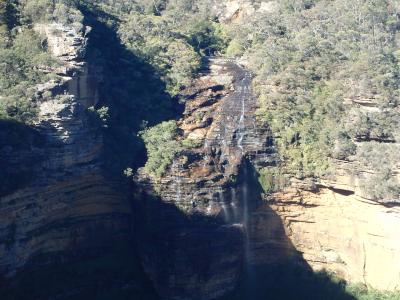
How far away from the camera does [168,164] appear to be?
2533cm

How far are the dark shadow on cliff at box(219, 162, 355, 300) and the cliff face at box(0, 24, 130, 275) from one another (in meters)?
6.23

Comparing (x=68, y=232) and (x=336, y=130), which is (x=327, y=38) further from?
(x=68, y=232)

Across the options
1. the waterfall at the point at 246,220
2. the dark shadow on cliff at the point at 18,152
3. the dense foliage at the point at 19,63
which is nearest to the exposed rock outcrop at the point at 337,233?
the waterfall at the point at 246,220

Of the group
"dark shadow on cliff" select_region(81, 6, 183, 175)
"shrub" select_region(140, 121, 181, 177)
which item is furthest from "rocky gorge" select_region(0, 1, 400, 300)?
"dark shadow on cliff" select_region(81, 6, 183, 175)

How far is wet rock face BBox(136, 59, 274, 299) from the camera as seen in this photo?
24281mm

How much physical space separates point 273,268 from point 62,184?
11.3 metres

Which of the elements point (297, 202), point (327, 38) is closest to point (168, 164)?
point (297, 202)

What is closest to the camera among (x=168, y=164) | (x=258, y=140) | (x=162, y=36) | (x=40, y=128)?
(x=40, y=128)

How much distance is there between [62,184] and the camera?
2262 centimetres

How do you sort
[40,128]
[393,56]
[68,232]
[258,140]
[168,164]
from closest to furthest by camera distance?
[40,128] → [68,232] → [168,164] → [258,140] → [393,56]

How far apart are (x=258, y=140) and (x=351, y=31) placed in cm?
1154

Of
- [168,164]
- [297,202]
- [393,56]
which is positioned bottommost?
[297,202]

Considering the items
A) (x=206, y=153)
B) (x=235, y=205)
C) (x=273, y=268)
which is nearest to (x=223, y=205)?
(x=235, y=205)

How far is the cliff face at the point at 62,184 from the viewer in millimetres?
21125
